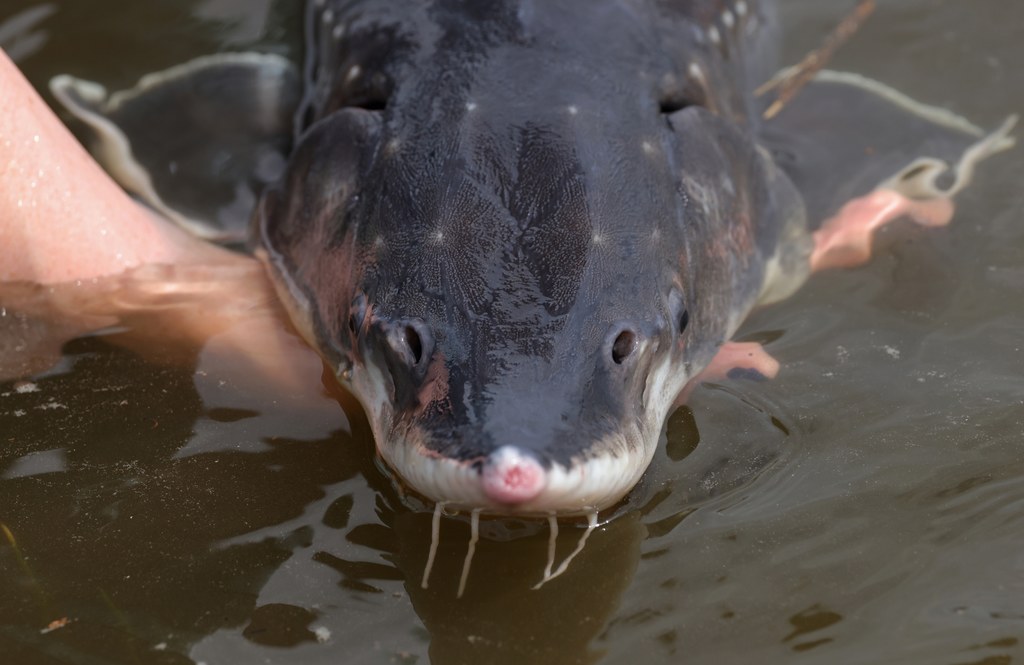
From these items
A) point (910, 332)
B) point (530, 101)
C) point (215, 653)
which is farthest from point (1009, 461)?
point (215, 653)

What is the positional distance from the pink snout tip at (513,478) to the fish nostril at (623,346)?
451 mm

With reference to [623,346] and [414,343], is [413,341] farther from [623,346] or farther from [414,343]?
[623,346]

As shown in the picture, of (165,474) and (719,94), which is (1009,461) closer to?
(719,94)

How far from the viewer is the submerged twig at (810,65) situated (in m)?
4.50

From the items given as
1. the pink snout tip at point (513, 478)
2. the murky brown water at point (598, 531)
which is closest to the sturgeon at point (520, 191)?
the pink snout tip at point (513, 478)

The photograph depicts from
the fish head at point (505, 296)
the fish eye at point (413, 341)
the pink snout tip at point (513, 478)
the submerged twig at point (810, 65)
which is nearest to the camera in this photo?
the pink snout tip at point (513, 478)

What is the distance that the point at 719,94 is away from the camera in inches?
157

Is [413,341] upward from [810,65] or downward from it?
downward

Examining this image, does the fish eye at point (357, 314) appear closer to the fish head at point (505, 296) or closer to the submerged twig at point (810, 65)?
the fish head at point (505, 296)

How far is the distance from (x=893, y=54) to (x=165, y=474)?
327 centimetres

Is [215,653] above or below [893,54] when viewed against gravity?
below

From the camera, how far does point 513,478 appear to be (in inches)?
91.3

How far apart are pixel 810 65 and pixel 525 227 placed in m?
2.25

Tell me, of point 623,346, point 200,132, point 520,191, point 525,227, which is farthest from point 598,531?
point 200,132
